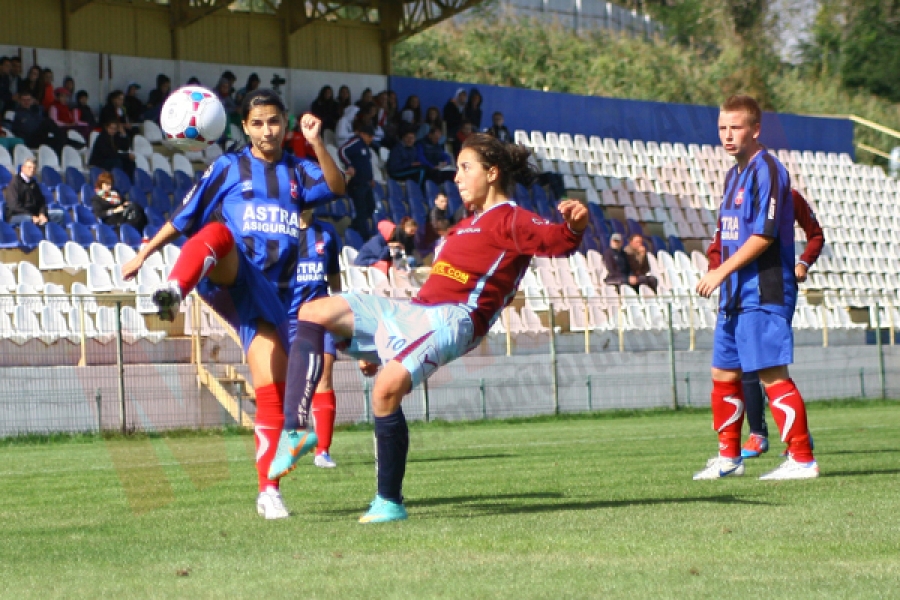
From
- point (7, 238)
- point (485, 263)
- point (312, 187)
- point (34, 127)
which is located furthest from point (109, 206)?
point (485, 263)

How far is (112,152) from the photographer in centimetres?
2053

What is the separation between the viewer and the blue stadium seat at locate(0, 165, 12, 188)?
18.7 meters

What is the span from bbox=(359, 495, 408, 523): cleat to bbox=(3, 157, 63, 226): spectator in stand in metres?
13.2

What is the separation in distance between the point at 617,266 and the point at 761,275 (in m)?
13.6

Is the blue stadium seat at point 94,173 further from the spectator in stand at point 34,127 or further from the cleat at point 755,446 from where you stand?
the cleat at point 755,446

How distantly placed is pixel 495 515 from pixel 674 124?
29.2 metres

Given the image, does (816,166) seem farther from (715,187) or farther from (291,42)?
(291,42)

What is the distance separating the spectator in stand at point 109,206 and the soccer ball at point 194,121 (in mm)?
10955

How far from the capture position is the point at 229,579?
4.27 metres

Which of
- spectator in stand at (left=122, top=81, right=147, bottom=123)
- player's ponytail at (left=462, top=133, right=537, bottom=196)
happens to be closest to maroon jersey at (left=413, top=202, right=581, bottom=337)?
player's ponytail at (left=462, top=133, right=537, bottom=196)

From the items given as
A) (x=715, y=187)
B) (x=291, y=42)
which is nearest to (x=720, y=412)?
(x=291, y=42)

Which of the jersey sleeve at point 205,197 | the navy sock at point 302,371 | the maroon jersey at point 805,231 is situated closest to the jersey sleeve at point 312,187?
the jersey sleeve at point 205,197

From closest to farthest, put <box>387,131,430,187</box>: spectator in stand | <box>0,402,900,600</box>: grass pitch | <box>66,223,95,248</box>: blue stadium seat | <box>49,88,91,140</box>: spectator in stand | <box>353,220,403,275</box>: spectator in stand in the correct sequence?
1. <box>0,402,900,600</box>: grass pitch
2. <box>353,220,403,275</box>: spectator in stand
3. <box>66,223,95,248</box>: blue stadium seat
4. <box>49,88,91,140</box>: spectator in stand
5. <box>387,131,430,187</box>: spectator in stand

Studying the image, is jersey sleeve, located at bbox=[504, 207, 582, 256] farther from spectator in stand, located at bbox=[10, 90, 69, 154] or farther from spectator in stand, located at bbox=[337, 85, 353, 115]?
spectator in stand, located at bbox=[337, 85, 353, 115]
